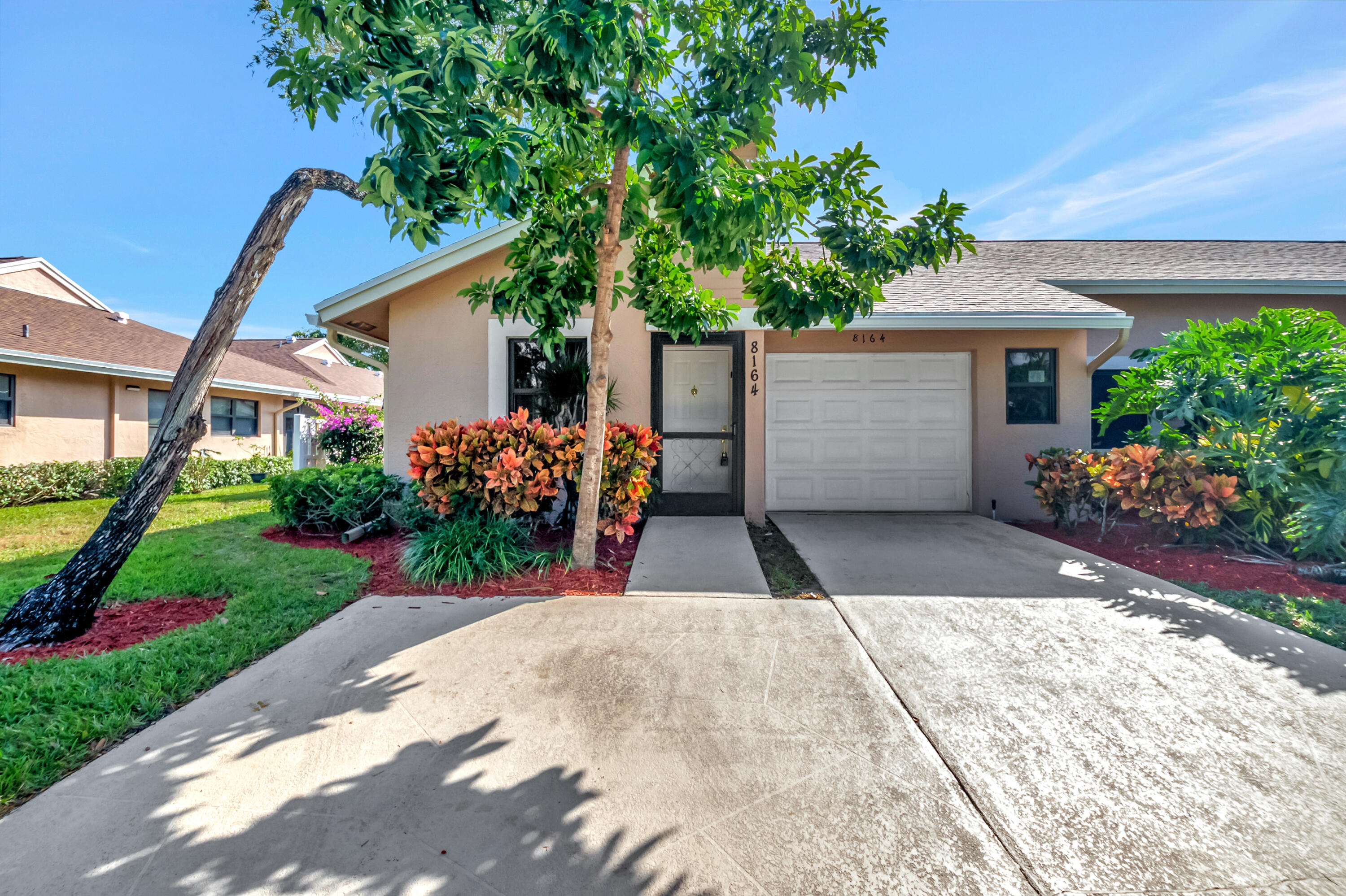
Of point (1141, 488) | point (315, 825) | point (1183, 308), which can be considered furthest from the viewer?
point (1183, 308)

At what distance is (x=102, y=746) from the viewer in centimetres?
221

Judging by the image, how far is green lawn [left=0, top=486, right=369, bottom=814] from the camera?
224 cm

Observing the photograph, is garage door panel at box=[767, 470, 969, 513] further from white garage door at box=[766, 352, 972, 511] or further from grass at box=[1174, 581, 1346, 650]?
grass at box=[1174, 581, 1346, 650]

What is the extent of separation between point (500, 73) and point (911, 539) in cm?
555

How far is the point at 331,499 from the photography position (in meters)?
6.33

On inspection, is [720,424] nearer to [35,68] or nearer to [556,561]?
[556,561]

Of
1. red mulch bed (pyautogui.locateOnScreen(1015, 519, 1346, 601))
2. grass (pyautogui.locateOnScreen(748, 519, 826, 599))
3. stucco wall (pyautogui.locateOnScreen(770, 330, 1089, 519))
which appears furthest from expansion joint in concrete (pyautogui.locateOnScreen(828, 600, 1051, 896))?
stucco wall (pyautogui.locateOnScreen(770, 330, 1089, 519))

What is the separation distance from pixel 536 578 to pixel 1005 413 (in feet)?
21.6

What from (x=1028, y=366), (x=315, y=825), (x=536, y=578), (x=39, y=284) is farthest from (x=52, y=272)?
(x=1028, y=366)

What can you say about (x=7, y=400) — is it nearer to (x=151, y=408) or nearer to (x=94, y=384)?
(x=94, y=384)

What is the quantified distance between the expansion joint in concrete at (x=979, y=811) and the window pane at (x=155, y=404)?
53.8ft

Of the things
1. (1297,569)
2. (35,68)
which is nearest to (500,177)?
(1297,569)

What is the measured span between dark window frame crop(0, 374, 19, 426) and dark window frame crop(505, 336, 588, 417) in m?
11.1

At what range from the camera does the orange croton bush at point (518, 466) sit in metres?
4.68
